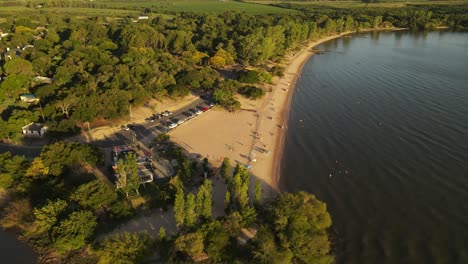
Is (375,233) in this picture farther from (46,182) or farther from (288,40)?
(288,40)

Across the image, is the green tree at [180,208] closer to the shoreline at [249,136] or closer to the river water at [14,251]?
the shoreline at [249,136]

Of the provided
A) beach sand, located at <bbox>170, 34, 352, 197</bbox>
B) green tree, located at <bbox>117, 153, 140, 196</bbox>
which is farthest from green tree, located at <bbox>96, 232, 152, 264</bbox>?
beach sand, located at <bbox>170, 34, 352, 197</bbox>

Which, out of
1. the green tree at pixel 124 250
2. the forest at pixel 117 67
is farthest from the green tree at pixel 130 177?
the forest at pixel 117 67

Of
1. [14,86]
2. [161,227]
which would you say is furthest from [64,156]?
[14,86]

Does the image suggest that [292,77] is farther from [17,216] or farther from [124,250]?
[17,216]

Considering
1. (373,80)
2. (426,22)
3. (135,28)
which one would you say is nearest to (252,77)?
(373,80)

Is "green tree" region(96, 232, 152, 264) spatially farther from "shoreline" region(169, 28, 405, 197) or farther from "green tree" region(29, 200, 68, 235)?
"shoreline" region(169, 28, 405, 197)
